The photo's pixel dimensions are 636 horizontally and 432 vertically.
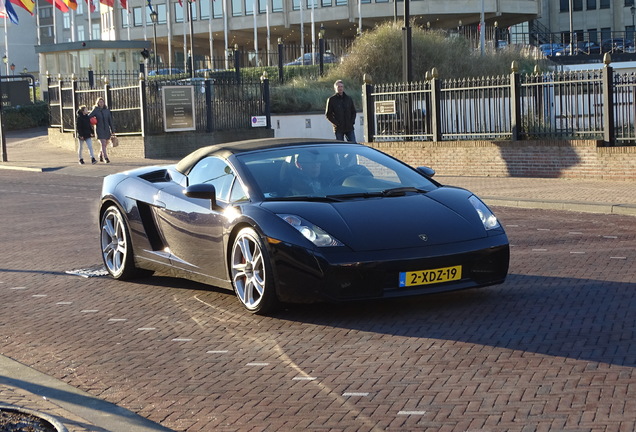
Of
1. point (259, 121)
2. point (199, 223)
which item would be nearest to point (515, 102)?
point (199, 223)

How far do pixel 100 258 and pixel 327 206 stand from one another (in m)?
4.32

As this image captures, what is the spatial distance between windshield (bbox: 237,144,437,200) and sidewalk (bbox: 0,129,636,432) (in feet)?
8.85

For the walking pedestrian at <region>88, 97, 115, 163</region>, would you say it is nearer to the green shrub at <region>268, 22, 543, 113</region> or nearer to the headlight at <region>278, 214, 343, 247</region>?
the green shrub at <region>268, 22, 543, 113</region>

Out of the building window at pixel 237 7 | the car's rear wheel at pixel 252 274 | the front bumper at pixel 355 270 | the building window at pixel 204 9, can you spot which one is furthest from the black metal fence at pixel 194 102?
the building window at pixel 204 9

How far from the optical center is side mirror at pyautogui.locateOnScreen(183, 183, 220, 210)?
857 centimetres

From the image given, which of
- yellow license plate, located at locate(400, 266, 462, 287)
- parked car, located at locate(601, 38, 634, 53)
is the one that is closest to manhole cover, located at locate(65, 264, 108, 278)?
yellow license plate, located at locate(400, 266, 462, 287)

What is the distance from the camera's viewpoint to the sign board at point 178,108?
3362 centimetres

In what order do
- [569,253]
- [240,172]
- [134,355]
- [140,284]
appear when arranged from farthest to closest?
[569,253] < [140,284] < [240,172] < [134,355]

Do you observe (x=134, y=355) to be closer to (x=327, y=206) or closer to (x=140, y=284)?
(x=327, y=206)

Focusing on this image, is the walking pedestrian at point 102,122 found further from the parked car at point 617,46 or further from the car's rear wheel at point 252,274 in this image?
the parked car at point 617,46

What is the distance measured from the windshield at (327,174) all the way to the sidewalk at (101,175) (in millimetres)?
2699

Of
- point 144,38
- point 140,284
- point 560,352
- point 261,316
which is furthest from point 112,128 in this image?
point 144,38

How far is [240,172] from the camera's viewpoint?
8.65m

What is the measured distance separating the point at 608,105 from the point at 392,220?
1297 cm
